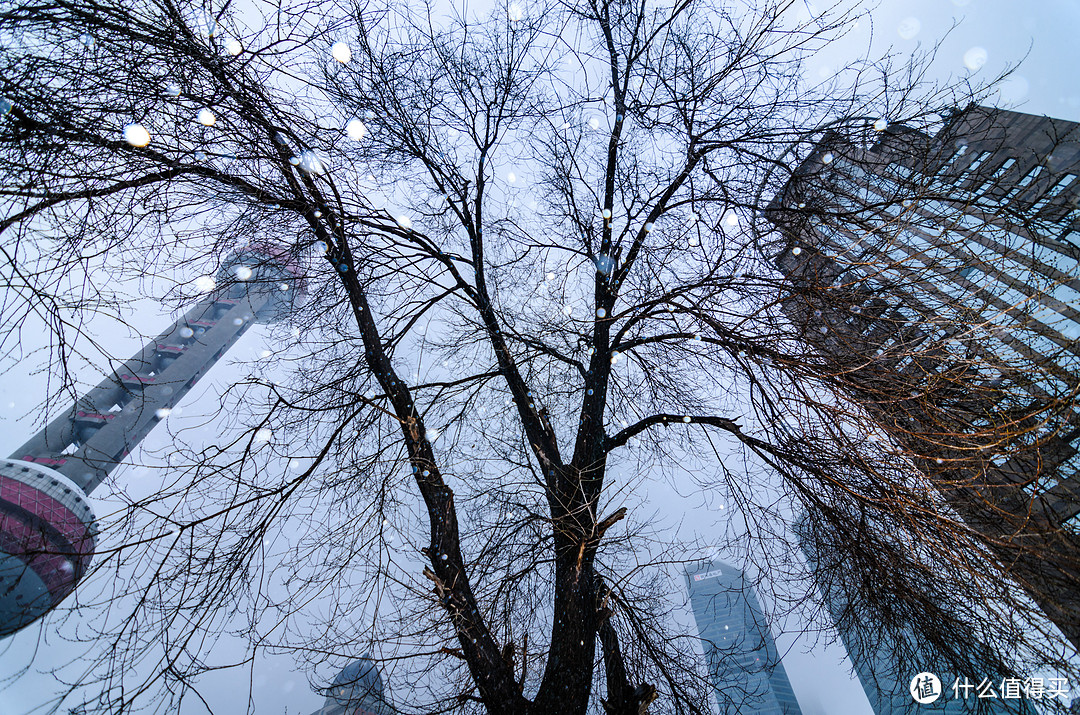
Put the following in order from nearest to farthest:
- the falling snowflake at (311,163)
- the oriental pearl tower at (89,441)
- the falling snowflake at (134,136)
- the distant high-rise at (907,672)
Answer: the oriental pearl tower at (89,441), the falling snowflake at (134,136), the falling snowflake at (311,163), the distant high-rise at (907,672)

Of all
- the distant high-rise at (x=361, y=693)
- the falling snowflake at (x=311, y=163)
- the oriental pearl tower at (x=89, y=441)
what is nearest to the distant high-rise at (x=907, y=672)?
the distant high-rise at (x=361, y=693)

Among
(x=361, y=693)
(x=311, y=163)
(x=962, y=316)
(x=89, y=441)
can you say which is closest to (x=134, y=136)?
(x=311, y=163)

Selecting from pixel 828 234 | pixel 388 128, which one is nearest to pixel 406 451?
pixel 388 128

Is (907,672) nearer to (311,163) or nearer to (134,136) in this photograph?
(311,163)

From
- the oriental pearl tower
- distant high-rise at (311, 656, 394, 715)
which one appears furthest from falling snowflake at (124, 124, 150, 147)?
distant high-rise at (311, 656, 394, 715)

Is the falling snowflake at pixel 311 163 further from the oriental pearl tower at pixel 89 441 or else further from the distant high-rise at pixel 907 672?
the distant high-rise at pixel 907 672

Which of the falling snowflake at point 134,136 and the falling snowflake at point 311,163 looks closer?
the falling snowflake at point 134,136

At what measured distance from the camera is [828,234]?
14.0 feet

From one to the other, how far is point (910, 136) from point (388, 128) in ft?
14.6

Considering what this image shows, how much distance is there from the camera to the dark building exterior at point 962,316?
267cm

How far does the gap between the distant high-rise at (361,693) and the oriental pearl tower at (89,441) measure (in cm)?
190

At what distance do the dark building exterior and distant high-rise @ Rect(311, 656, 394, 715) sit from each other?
396 cm

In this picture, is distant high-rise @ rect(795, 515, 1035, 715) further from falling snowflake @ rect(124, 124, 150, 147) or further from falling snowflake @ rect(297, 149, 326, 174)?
falling snowflake @ rect(124, 124, 150, 147)

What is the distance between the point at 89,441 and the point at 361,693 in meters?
42.5
